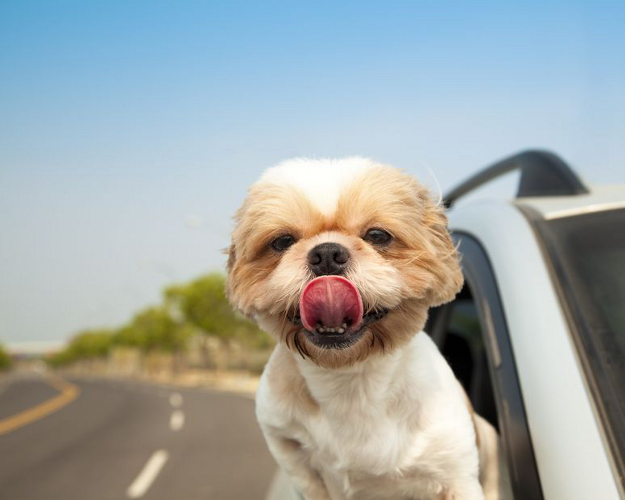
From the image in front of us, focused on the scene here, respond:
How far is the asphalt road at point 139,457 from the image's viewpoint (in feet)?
37.4

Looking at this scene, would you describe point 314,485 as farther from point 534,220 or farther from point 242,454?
point 242,454

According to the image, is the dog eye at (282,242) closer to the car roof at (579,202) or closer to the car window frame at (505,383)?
the car window frame at (505,383)

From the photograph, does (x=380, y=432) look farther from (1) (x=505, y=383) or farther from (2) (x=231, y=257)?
(2) (x=231, y=257)

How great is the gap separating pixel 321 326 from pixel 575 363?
65cm

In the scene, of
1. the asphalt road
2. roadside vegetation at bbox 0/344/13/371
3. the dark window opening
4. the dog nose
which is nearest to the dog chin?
the dog nose

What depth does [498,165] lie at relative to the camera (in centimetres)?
286

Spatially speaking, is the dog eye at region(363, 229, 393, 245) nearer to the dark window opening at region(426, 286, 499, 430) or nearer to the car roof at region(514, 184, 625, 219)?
the car roof at region(514, 184, 625, 219)

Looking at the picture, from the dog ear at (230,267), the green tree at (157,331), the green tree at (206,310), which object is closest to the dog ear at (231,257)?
the dog ear at (230,267)

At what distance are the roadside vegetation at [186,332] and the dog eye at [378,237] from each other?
1.69 feet

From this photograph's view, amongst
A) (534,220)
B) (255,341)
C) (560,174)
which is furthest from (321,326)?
(255,341)

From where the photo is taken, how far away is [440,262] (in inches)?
73.3

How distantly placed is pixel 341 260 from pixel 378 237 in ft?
0.64

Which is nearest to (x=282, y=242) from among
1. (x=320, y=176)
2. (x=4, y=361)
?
(x=320, y=176)

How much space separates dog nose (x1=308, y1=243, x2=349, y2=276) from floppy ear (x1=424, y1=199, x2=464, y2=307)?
28 centimetres
